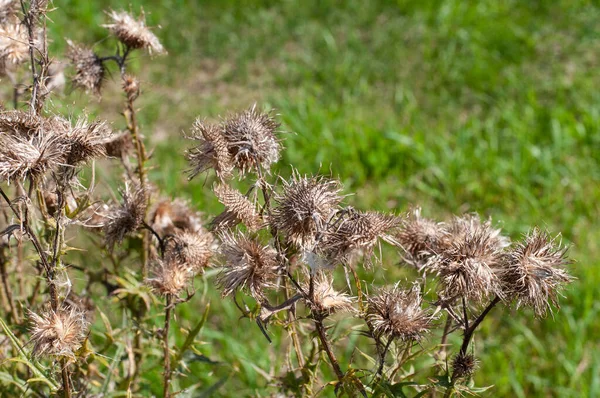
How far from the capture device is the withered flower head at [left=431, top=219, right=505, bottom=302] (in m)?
1.30

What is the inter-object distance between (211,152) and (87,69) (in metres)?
0.53

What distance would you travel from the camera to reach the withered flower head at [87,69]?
5.74 ft

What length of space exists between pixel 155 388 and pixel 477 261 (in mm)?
1488

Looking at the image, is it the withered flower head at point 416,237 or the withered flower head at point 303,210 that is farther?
the withered flower head at point 416,237

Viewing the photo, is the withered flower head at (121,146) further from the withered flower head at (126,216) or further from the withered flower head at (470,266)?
the withered flower head at (470,266)

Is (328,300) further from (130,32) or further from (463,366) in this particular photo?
(130,32)

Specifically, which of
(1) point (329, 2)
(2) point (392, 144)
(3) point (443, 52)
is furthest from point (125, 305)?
(1) point (329, 2)

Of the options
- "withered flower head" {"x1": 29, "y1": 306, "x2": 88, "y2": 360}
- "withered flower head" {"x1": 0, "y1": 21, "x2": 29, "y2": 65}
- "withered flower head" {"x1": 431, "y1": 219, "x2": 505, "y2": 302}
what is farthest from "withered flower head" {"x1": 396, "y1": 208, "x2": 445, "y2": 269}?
"withered flower head" {"x1": 0, "y1": 21, "x2": 29, "y2": 65}

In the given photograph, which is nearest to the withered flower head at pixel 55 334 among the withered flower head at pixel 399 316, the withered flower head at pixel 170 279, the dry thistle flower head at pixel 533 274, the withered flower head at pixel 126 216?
the withered flower head at pixel 170 279

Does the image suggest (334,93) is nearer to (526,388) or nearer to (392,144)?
(392,144)

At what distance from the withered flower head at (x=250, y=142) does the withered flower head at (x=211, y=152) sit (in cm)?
1

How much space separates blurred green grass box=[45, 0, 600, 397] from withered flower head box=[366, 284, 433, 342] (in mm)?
1606

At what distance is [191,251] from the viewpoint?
155 cm

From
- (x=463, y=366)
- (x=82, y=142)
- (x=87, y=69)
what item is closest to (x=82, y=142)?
(x=82, y=142)
